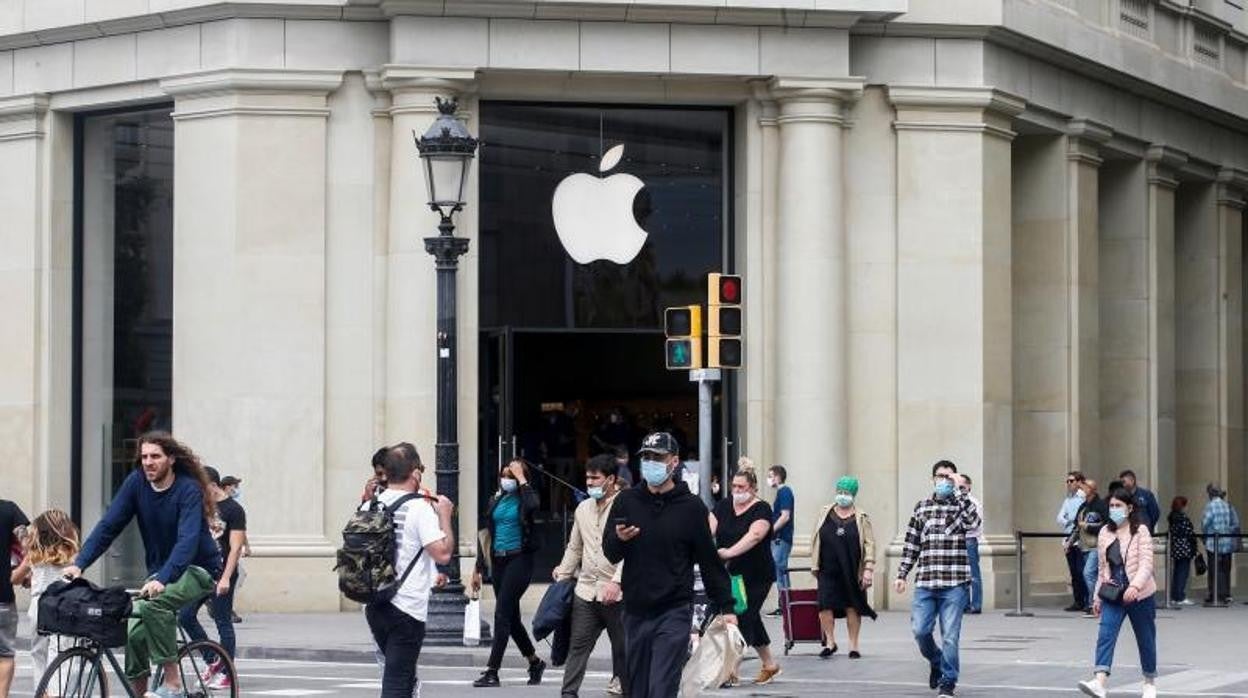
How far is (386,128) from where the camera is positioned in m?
30.3

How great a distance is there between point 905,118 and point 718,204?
2.54m

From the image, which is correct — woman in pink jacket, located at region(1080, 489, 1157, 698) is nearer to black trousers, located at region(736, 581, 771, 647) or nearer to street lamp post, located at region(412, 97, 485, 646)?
black trousers, located at region(736, 581, 771, 647)

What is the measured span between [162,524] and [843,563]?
9.87 meters

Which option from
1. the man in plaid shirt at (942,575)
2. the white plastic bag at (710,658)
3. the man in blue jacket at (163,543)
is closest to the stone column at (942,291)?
the man in plaid shirt at (942,575)

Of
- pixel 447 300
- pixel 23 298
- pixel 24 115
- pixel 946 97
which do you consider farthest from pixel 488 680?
pixel 24 115

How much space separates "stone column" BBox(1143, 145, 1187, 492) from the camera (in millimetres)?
37062

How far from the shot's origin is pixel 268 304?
29.8 metres

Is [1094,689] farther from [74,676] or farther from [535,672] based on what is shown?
[74,676]

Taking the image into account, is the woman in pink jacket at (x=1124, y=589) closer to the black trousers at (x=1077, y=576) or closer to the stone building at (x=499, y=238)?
the stone building at (x=499, y=238)

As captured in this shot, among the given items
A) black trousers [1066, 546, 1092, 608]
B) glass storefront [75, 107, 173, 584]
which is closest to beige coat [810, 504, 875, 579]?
black trousers [1066, 546, 1092, 608]

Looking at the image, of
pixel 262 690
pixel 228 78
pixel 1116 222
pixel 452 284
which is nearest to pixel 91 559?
pixel 262 690

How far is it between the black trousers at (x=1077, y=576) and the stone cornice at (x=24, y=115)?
1396 centimetres

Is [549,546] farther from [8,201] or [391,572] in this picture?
[391,572]

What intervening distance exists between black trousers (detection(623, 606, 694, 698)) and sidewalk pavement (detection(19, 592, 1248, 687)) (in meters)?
7.43
